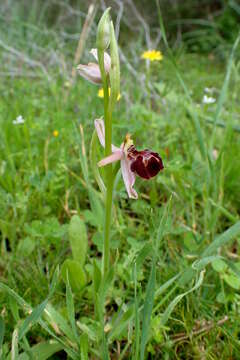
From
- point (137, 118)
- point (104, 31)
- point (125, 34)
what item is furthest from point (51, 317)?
point (125, 34)

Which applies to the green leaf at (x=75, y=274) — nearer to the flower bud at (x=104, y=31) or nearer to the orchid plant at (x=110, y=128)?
the orchid plant at (x=110, y=128)

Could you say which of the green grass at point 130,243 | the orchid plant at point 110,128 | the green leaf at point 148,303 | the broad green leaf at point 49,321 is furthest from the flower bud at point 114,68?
the broad green leaf at point 49,321

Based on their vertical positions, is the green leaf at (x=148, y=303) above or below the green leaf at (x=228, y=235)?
below

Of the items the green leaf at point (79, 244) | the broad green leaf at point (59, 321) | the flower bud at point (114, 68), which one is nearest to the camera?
the flower bud at point (114, 68)

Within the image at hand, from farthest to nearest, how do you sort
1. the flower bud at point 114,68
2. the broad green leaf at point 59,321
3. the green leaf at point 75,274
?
1. the green leaf at point 75,274
2. the broad green leaf at point 59,321
3. the flower bud at point 114,68

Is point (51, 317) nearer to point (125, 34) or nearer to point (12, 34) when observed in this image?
point (12, 34)
